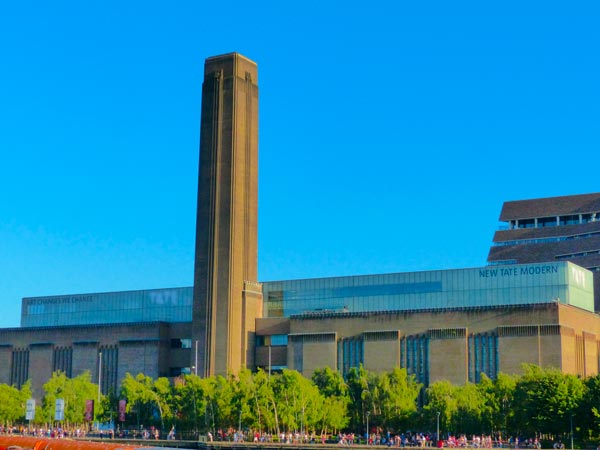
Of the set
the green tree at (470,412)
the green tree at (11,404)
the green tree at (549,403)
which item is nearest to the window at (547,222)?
the green tree at (470,412)

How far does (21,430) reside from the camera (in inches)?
5453

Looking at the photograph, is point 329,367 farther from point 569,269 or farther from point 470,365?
point 569,269

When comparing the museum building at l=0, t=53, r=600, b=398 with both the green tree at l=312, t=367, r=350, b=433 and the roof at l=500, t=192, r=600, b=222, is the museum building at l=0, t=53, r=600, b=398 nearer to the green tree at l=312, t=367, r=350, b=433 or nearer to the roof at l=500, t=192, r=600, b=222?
the green tree at l=312, t=367, r=350, b=433

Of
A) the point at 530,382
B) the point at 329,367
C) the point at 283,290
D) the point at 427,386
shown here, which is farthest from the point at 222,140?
the point at 530,382

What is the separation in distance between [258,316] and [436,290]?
85.9 ft

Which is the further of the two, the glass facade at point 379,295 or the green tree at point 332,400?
the glass facade at point 379,295

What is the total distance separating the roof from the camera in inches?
7244

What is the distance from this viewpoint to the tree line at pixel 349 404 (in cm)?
10175

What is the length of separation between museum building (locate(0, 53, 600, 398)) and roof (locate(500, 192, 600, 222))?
4688 cm

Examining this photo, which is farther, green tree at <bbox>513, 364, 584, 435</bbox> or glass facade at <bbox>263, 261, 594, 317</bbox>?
glass facade at <bbox>263, 261, 594, 317</bbox>

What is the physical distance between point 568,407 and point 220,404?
42787 mm

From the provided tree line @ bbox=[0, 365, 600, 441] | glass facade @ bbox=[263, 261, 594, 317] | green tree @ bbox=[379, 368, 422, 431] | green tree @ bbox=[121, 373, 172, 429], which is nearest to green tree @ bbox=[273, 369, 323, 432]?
A: tree line @ bbox=[0, 365, 600, 441]

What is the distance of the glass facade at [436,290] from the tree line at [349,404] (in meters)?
12.9

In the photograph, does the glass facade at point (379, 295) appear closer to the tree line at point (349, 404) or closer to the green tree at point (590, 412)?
the tree line at point (349, 404)
